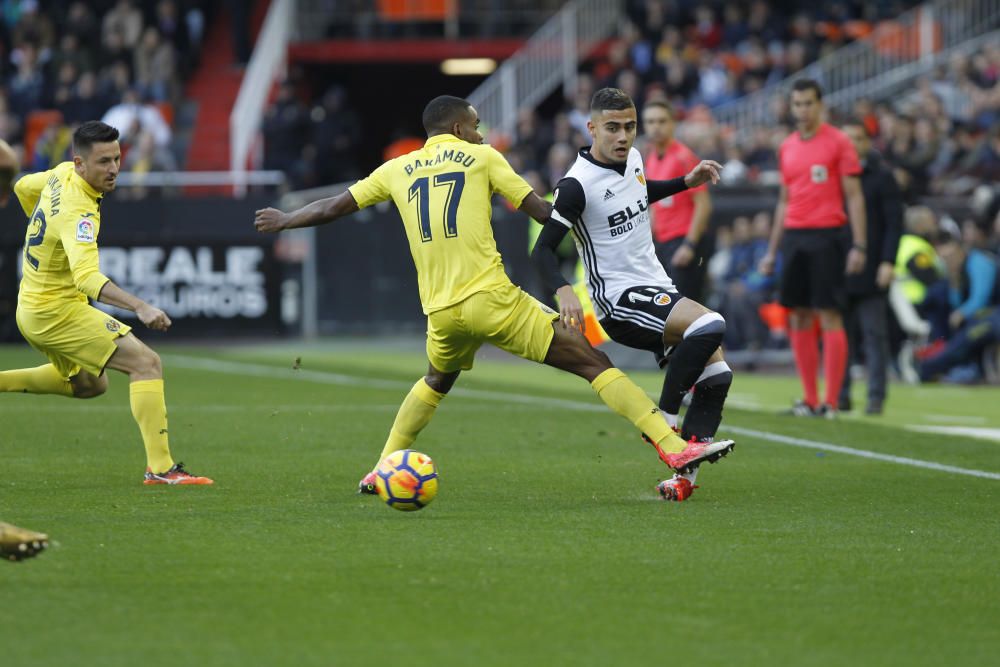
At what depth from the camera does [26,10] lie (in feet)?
103

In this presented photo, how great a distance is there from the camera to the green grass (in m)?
4.89

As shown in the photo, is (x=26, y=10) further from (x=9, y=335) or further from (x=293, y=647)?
(x=293, y=647)

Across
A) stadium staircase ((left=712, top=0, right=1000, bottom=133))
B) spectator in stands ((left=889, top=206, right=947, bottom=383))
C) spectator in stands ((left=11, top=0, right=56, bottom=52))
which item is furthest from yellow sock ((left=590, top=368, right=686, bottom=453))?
spectator in stands ((left=11, top=0, right=56, bottom=52))

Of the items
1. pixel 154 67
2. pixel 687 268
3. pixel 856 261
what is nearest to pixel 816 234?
A: pixel 856 261

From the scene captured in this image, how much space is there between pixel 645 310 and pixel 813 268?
14.1 feet

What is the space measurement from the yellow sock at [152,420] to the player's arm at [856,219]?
18.2ft

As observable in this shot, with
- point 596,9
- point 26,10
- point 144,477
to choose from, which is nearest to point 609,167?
point 144,477

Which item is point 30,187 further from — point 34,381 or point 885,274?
point 885,274

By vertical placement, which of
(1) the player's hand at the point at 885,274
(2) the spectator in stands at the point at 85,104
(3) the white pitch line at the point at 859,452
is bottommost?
(3) the white pitch line at the point at 859,452

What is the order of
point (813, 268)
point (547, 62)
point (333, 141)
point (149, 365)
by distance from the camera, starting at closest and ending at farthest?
point (149, 365), point (813, 268), point (333, 141), point (547, 62)

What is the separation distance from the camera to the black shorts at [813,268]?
1212 cm

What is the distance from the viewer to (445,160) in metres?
7.71

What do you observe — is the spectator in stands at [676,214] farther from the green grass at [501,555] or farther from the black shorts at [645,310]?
the black shorts at [645,310]

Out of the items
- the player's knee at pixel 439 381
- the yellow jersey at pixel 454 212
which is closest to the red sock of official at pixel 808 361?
the player's knee at pixel 439 381
